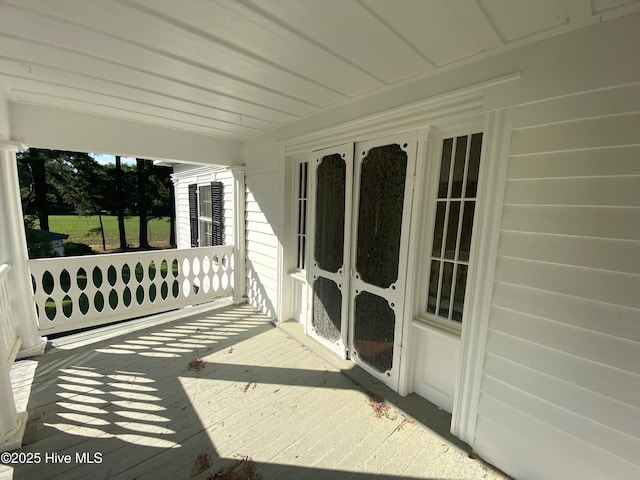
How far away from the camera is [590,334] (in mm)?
1231

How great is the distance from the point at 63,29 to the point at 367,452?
288 cm

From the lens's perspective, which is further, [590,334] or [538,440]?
[538,440]

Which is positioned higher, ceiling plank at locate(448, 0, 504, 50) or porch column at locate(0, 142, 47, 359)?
ceiling plank at locate(448, 0, 504, 50)

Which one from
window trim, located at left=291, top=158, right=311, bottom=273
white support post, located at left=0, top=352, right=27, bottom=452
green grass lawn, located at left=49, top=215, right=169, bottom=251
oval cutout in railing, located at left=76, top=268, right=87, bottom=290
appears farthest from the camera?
green grass lawn, located at left=49, top=215, right=169, bottom=251

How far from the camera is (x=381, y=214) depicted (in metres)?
2.23

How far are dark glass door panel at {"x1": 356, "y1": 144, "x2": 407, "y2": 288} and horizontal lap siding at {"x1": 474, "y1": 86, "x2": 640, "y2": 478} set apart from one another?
2.49ft

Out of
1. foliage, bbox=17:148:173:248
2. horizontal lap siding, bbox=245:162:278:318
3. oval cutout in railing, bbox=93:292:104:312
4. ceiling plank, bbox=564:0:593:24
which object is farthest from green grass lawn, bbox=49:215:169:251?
ceiling plank, bbox=564:0:593:24

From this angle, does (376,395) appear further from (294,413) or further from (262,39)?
(262,39)

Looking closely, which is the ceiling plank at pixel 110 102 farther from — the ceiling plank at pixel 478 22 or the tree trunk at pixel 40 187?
the tree trunk at pixel 40 187

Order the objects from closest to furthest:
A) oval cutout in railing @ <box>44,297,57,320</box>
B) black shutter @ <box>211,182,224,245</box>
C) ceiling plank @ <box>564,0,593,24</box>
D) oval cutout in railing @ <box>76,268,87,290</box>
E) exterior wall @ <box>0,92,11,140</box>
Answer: ceiling plank @ <box>564,0,593,24</box> → exterior wall @ <box>0,92,11,140</box> → oval cutout in railing @ <box>44,297,57,320</box> → oval cutout in railing @ <box>76,268,87,290</box> → black shutter @ <box>211,182,224,245</box>

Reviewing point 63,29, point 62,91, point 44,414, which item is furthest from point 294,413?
point 62,91

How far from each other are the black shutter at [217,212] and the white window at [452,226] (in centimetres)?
388

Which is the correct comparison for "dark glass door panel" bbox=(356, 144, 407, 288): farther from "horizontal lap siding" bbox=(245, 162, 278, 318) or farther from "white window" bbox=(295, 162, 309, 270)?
"horizontal lap siding" bbox=(245, 162, 278, 318)

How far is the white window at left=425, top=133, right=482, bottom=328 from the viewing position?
1.78 m
